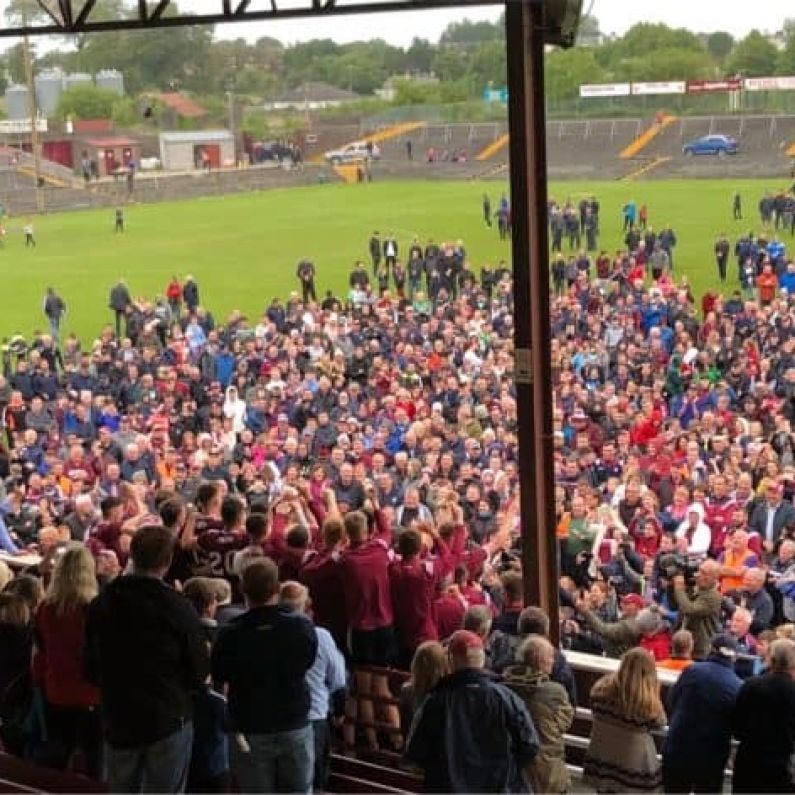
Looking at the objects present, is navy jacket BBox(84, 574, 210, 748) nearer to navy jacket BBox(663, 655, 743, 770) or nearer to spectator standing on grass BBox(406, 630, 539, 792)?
spectator standing on grass BBox(406, 630, 539, 792)

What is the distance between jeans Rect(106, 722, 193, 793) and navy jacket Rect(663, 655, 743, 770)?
152 centimetres

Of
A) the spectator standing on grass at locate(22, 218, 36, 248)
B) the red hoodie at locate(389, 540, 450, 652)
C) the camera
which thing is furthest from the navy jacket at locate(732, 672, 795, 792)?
the spectator standing on grass at locate(22, 218, 36, 248)

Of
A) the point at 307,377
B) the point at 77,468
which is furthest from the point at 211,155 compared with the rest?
the point at 77,468

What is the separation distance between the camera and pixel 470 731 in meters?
3.62

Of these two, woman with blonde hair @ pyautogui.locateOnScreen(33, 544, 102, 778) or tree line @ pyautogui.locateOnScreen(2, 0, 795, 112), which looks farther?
tree line @ pyautogui.locateOnScreen(2, 0, 795, 112)

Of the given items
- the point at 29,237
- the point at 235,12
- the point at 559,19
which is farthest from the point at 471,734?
the point at 29,237

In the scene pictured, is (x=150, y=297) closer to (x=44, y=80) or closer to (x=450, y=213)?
(x=450, y=213)

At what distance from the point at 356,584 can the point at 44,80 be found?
48874 mm

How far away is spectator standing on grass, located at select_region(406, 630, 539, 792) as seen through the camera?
362 cm

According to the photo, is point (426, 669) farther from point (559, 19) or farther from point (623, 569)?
point (623, 569)

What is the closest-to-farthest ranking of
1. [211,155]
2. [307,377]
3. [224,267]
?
1. [307,377]
2. [224,267]
3. [211,155]

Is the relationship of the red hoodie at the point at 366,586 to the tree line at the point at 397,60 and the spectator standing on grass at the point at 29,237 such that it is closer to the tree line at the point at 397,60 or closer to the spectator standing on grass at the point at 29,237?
the spectator standing on grass at the point at 29,237

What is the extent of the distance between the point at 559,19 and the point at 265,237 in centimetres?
3416

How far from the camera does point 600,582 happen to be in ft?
25.1
